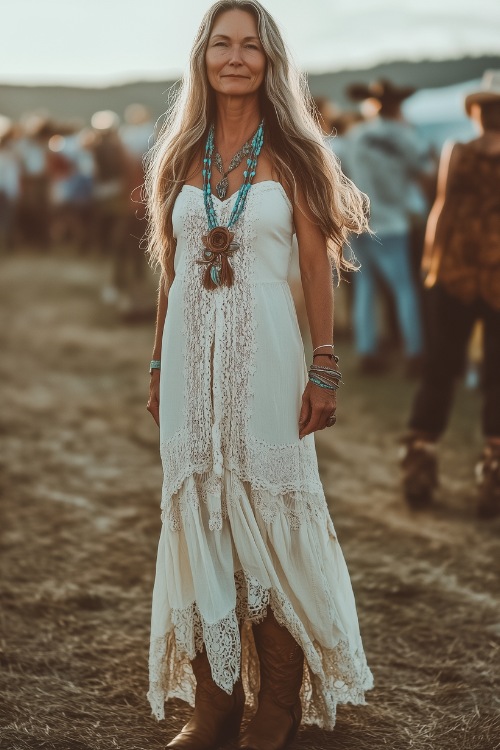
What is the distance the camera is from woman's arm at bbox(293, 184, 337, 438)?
3.11m

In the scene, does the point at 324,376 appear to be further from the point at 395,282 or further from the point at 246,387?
the point at 395,282

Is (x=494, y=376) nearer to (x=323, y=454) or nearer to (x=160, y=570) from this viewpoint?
(x=323, y=454)

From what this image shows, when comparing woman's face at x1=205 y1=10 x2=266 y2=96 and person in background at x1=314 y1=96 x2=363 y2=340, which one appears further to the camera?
person in background at x1=314 y1=96 x2=363 y2=340

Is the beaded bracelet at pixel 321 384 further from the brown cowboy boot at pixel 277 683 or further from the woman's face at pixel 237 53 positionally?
the woman's face at pixel 237 53

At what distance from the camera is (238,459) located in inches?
123

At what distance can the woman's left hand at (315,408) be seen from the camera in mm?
3113

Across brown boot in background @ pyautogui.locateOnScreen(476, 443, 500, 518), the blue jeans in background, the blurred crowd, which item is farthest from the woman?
the blurred crowd

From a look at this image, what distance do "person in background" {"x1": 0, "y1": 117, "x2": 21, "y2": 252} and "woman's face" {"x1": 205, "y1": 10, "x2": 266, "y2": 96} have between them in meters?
15.8

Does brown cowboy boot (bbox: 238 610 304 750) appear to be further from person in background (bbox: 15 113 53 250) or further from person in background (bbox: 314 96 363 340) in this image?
person in background (bbox: 15 113 53 250)

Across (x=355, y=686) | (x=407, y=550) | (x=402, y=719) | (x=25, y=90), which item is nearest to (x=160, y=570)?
(x=355, y=686)

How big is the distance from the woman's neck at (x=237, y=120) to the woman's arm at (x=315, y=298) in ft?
0.80

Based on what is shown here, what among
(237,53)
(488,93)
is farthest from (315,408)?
(488,93)

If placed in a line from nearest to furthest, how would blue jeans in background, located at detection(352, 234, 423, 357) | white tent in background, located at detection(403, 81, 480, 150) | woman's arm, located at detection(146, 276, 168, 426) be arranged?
woman's arm, located at detection(146, 276, 168, 426) < blue jeans in background, located at detection(352, 234, 423, 357) < white tent in background, located at detection(403, 81, 480, 150)

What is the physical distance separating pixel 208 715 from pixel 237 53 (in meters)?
1.87
